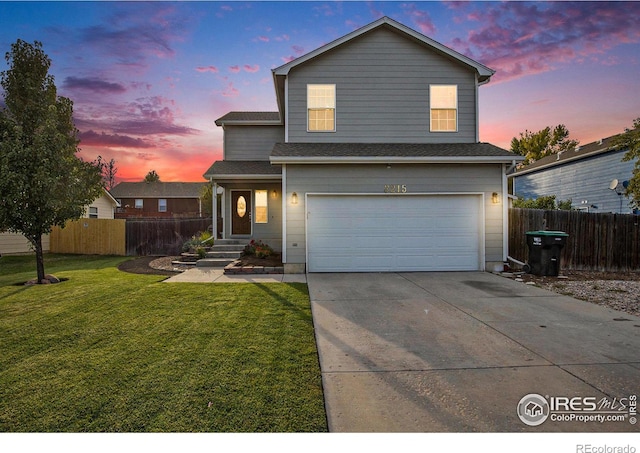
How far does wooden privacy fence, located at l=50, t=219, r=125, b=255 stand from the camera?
50.7ft

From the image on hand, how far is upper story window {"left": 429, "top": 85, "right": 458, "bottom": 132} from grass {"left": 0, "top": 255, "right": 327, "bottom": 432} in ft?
24.4

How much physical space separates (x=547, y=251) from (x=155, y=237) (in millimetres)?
15775

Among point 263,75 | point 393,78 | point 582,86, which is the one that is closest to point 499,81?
point 582,86

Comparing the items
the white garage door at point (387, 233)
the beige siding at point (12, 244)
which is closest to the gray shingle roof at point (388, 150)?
the white garage door at point (387, 233)

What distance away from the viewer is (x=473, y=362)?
135 inches

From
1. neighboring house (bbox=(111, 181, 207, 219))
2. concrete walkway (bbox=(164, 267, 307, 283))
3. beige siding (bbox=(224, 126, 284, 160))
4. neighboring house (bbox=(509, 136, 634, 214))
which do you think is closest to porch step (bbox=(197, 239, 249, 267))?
concrete walkway (bbox=(164, 267, 307, 283))

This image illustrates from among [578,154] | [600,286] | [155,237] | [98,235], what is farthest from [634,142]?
[98,235]

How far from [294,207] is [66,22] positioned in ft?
29.4

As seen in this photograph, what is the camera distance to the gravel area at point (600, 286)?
19.9 ft

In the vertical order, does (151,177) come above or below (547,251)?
above

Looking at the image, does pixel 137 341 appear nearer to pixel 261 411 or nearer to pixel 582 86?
pixel 261 411

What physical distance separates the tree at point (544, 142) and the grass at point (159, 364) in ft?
132

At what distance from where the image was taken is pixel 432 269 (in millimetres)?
9242

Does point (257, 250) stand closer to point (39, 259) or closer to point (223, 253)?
point (223, 253)
